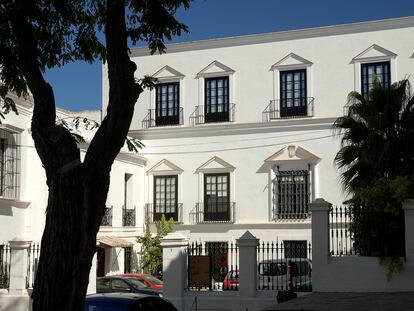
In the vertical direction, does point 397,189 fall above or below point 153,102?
below

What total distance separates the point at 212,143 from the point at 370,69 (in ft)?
25.3

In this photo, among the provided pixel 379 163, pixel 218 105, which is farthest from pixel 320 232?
pixel 218 105

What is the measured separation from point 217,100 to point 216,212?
5.16 metres

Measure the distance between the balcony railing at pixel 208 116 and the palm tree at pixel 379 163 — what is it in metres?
13.0

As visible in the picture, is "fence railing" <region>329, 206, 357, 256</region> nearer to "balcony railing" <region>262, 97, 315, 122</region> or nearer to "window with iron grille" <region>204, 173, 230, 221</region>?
"balcony railing" <region>262, 97, 315, 122</region>

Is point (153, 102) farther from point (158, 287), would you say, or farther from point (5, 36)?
point (5, 36)

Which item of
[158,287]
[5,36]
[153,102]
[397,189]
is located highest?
[153,102]

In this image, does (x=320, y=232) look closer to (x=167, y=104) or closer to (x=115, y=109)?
(x=115, y=109)

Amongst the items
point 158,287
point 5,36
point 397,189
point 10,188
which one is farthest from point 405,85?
point 10,188

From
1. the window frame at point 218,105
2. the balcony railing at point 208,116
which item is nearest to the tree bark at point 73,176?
the balcony railing at point 208,116

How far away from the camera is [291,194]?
29.6 metres

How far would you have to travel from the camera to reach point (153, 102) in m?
32.4

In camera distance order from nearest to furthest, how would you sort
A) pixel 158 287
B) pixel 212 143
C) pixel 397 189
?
pixel 397 189 < pixel 158 287 < pixel 212 143

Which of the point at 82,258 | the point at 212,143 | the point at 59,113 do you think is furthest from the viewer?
the point at 212,143
